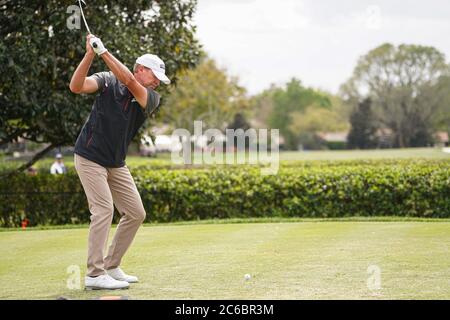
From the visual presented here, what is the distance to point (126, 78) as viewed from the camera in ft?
22.4

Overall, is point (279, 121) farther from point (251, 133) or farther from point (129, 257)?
point (129, 257)

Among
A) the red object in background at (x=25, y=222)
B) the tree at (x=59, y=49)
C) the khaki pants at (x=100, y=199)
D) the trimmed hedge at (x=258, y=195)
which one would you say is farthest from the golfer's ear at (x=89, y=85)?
the red object in background at (x=25, y=222)

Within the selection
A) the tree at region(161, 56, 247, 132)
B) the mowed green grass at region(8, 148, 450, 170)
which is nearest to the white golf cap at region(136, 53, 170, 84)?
the mowed green grass at region(8, 148, 450, 170)

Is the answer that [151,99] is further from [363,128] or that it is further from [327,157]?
[363,128]

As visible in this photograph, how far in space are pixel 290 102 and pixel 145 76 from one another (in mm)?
125593

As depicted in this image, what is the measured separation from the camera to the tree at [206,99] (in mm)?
65188

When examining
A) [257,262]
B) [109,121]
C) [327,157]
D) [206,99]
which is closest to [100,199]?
[109,121]

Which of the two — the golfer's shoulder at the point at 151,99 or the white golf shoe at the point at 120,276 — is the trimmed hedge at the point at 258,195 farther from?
the golfer's shoulder at the point at 151,99

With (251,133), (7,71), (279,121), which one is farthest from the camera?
(279,121)

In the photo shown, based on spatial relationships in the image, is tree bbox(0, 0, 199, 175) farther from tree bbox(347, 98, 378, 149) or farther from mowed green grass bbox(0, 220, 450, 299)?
tree bbox(347, 98, 378, 149)
